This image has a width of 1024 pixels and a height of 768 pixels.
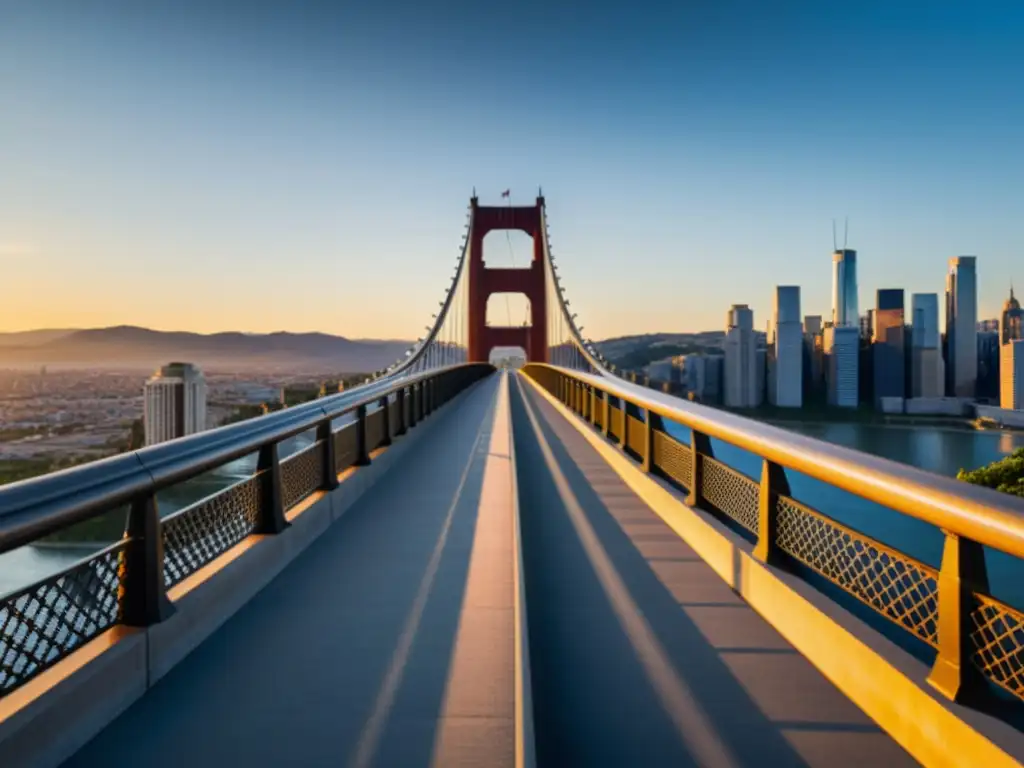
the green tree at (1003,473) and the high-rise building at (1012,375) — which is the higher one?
the high-rise building at (1012,375)

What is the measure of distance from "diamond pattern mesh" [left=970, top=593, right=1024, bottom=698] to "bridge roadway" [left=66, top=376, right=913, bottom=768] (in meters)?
0.38

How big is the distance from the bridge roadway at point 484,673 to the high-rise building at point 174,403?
1862 millimetres

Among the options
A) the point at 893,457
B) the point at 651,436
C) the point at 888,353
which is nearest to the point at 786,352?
the point at 888,353

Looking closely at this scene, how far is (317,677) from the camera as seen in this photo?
2.74 metres

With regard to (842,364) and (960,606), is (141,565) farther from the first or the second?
(842,364)

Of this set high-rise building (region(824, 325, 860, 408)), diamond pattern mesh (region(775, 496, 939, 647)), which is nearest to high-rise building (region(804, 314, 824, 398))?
high-rise building (region(824, 325, 860, 408))

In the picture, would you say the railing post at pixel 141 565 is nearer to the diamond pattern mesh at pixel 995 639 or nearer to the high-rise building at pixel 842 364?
the diamond pattern mesh at pixel 995 639

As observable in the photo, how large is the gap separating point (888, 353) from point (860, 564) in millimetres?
77330

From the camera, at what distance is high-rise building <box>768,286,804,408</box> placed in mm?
64688

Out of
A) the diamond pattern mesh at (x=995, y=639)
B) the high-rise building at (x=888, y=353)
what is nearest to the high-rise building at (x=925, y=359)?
the high-rise building at (x=888, y=353)

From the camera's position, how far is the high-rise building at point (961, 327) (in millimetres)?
69188

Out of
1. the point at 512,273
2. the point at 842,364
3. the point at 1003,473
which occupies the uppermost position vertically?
the point at 512,273

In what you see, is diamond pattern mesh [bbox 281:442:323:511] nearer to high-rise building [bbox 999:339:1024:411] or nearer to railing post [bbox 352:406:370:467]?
railing post [bbox 352:406:370:467]

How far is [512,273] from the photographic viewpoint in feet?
167
